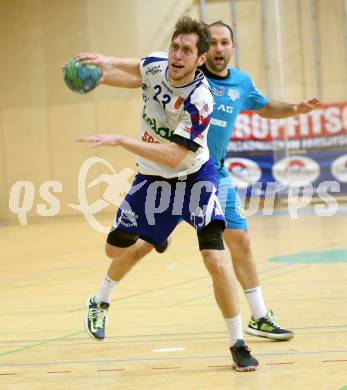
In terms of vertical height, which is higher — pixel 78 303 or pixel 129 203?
pixel 129 203

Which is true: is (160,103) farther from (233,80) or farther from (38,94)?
(38,94)

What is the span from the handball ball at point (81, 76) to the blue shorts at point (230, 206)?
1.57 metres

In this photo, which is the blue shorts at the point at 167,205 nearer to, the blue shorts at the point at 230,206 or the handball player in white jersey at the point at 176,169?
the handball player in white jersey at the point at 176,169

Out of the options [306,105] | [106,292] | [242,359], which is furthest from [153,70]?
[242,359]

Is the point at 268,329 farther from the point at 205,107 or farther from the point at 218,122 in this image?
the point at 205,107

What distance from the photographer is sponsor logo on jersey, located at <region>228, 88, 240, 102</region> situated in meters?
7.10

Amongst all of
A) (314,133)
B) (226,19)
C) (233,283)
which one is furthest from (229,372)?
(226,19)

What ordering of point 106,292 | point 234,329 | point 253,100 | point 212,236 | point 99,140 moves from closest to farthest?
point 99,140 < point 234,329 < point 212,236 < point 106,292 < point 253,100

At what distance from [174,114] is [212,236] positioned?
0.86 meters

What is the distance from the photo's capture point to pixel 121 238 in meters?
6.61

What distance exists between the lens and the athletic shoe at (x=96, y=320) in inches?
266

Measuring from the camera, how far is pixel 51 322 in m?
8.06

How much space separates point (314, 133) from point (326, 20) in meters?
3.13

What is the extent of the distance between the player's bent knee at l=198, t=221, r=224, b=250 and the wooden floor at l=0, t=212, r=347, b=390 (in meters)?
0.76
